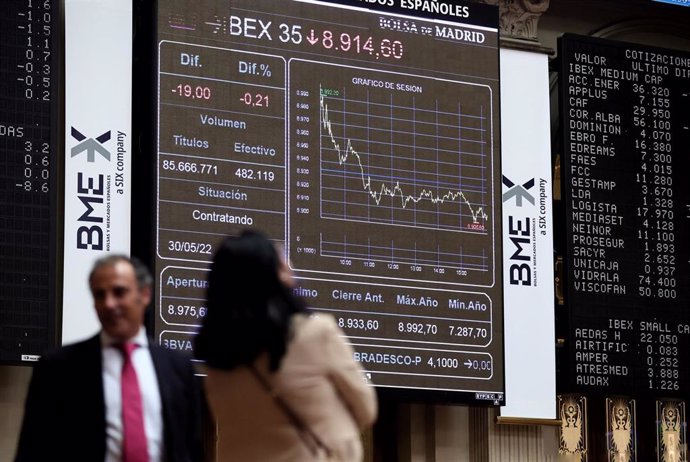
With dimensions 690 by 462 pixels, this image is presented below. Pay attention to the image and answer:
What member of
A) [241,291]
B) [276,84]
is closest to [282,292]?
[241,291]

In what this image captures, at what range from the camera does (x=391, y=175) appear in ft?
33.6

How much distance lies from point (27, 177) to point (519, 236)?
11.6 ft

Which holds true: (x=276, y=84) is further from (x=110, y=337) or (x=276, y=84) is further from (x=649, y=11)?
(x=110, y=337)

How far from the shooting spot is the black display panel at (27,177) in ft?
29.6

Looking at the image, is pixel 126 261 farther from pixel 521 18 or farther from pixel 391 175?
pixel 521 18

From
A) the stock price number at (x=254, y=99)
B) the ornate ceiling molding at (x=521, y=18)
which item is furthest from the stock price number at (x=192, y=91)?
the ornate ceiling molding at (x=521, y=18)

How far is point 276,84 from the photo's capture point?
9953mm

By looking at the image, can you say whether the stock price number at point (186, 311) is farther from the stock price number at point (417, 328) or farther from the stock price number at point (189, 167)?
the stock price number at point (417, 328)

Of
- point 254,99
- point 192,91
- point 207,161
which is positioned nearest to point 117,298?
point 207,161

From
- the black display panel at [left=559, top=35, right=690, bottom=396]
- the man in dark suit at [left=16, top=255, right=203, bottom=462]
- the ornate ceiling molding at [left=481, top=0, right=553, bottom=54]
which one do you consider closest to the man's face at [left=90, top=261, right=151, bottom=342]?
the man in dark suit at [left=16, top=255, right=203, bottom=462]

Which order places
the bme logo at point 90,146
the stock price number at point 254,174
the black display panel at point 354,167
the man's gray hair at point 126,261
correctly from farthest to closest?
the stock price number at point 254,174
the black display panel at point 354,167
the bme logo at point 90,146
the man's gray hair at point 126,261

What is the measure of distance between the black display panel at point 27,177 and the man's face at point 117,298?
461 cm

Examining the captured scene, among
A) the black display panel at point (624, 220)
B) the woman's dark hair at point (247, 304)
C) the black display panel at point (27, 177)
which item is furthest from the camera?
the black display panel at point (624, 220)

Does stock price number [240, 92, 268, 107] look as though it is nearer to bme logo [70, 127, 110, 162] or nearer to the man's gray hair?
bme logo [70, 127, 110, 162]
